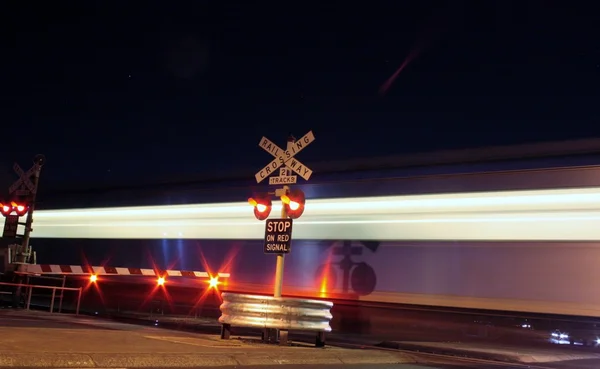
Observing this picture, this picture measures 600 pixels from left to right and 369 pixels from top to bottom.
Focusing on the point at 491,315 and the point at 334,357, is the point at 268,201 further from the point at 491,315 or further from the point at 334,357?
the point at 491,315

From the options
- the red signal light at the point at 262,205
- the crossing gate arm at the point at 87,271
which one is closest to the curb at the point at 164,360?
the red signal light at the point at 262,205

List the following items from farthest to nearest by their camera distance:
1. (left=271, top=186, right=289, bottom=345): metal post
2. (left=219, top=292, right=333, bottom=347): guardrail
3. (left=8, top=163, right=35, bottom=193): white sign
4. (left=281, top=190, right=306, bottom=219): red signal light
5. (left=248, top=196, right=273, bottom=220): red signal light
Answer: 1. (left=8, top=163, right=35, bottom=193): white sign
2. (left=248, top=196, right=273, bottom=220): red signal light
3. (left=281, top=190, right=306, bottom=219): red signal light
4. (left=271, top=186, right=289, bottom=345): metal post
5. (left=219, top=292, right=333, bottom=347): guardrail

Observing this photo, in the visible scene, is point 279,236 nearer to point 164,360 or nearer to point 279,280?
point 279,280

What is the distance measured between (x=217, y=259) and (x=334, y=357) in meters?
9.40

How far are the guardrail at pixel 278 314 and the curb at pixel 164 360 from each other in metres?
0.84

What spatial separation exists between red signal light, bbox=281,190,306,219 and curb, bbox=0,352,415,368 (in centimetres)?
254

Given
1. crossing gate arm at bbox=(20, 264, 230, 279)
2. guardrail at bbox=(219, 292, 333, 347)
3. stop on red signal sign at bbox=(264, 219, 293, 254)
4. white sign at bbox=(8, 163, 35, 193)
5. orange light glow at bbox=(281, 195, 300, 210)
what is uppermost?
white sign at bbox=(8, 163, 35, 193)

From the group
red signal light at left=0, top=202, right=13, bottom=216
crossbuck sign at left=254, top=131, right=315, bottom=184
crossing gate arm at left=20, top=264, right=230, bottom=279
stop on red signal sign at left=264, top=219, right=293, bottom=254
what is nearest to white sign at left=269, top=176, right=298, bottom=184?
crossbuck sign at left=254, top=131, right=315, bottom=184

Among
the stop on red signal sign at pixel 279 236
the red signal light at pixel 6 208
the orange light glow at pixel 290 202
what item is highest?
the orange light glow at pixel 290 202

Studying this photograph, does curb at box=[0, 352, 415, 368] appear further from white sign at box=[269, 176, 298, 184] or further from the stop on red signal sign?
white sign at box=[269, 176, 298, 184]

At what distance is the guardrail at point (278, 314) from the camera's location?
371 inches

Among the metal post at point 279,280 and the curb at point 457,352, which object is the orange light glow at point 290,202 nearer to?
the metal post at point 279,280

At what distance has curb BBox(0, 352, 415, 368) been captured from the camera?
20.6 feet

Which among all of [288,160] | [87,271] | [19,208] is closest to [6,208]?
[19,208]
